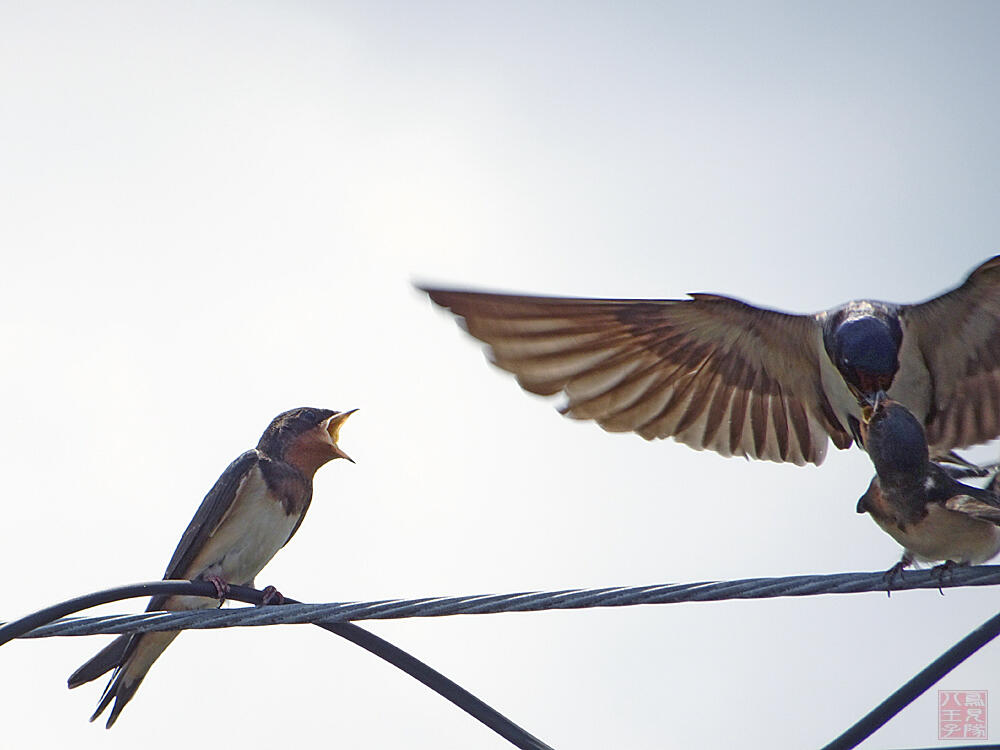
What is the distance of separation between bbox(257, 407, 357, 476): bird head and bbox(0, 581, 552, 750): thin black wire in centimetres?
304

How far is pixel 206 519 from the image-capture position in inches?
249

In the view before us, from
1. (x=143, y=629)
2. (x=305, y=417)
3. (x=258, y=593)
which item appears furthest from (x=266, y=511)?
(x=143, y=629)

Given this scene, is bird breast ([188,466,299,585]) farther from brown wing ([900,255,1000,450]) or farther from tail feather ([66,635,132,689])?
brown wing ([900,255,1000,450])

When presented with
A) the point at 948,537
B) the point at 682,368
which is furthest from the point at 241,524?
the point at 948,537

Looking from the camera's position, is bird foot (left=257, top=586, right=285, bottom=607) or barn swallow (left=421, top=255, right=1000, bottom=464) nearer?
bird foot (left=257, top=586, right=285, bottom=607)

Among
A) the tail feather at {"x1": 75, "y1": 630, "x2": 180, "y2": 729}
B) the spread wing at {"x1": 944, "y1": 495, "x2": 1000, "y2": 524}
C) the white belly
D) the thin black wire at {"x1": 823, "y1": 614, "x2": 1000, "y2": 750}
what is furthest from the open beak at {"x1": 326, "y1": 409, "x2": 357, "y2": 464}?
the thin black wire at {"x1": 823, "y1": 614, "x2": 1000, "y2": 750}

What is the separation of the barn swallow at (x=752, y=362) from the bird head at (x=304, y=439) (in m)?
1.70

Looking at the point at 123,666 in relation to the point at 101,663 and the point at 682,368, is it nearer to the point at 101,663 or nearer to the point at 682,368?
the point at 101,663

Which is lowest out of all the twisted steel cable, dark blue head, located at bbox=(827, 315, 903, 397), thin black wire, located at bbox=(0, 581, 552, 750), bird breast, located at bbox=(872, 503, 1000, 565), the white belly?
thin black wire, located at bbox=(0, 581, 552, 750)

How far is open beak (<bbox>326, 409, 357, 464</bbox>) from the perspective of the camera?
273 inches

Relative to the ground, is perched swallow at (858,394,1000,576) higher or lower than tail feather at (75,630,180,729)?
higher

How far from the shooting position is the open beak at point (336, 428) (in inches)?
273

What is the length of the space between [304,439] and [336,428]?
0.28m

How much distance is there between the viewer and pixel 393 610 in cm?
342
